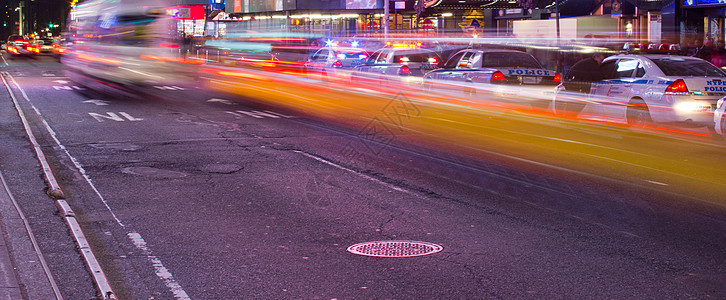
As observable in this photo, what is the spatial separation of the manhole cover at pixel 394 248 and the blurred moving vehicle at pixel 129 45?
23.2 metres

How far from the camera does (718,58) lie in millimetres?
21797

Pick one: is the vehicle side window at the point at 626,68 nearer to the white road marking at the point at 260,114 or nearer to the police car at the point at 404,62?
the white road marking at the point at 260,114

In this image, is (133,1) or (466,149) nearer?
(466,149)

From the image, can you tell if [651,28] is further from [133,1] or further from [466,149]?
[466,149]

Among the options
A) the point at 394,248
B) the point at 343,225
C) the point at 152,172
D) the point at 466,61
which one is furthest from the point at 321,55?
the point at 394,248

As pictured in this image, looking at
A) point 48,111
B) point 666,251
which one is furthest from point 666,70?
point 48,111

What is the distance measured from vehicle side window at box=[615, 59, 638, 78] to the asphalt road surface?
4.87 metres

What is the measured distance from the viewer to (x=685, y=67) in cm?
1386

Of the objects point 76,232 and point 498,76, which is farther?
point 498,76

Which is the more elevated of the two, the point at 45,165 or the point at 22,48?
the point at 22,48

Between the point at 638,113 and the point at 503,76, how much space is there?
345 centimetres

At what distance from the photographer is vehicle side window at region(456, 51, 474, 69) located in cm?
1813

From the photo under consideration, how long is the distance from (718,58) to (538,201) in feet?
52.7

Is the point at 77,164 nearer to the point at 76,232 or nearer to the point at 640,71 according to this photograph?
the point at 76,232
